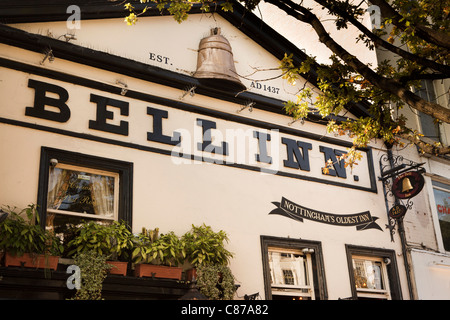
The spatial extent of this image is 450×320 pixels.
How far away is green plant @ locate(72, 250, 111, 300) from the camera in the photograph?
26.1ft

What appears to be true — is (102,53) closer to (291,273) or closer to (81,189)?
(81,189)

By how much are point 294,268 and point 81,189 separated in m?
4.40

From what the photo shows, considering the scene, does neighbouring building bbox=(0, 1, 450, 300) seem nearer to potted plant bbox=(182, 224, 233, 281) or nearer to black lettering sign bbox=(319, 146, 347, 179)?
black lettering sign bbox=(319, 146, 347, 179)

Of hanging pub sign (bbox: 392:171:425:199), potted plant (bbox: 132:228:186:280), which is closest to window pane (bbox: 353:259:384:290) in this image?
hanging pub sign (bbox: 392:171:425:199)

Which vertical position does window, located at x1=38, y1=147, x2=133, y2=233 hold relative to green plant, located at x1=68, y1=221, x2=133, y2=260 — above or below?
above

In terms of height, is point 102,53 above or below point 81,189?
above

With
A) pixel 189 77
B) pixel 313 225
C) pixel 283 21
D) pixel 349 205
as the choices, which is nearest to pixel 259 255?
pixel 313 225

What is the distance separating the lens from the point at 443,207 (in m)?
13.9

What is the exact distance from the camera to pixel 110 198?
9.53 metres

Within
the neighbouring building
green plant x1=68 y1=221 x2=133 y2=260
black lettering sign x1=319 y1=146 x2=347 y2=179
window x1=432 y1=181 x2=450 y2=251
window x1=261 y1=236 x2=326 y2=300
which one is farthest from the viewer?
window x1=432 y1=181 x2=450 y2=251

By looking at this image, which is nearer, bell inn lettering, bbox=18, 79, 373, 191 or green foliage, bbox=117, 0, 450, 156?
green foliage, bbox=117, 0, 450, 156

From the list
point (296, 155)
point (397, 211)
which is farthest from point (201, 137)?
point (397, 211)

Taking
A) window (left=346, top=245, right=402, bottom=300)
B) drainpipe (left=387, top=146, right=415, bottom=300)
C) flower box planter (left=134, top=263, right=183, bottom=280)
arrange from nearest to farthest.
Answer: flower box planter (left=134, top=263, right=183, bottom=280), window (left=346, top=245, right=402, bottom=300), drainpipe (left=387, top=146, right=415, bottom=300)

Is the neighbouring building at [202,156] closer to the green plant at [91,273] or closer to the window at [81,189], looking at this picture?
the window at [81,189]
